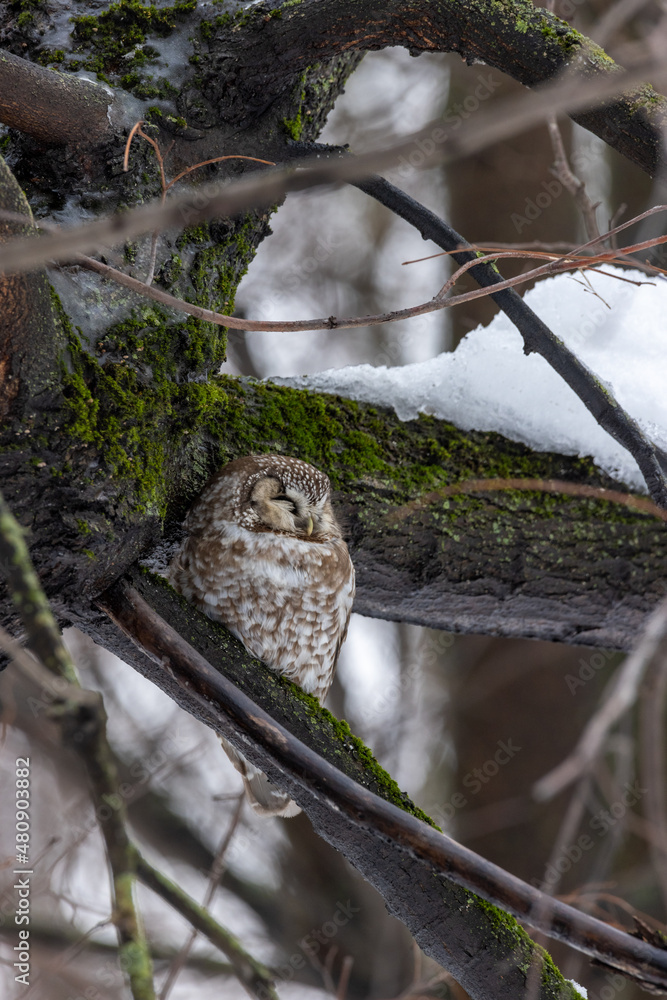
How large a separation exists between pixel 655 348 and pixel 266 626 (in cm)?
149

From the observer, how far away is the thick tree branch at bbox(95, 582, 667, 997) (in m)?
1.16

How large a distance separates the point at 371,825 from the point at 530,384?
1512 millimetres

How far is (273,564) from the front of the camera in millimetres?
1945

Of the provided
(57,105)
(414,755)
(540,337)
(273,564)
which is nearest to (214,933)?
(273,564)

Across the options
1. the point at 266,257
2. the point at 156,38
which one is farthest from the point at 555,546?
the point at 266,257

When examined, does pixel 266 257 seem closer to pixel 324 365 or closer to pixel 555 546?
pixel 324 365

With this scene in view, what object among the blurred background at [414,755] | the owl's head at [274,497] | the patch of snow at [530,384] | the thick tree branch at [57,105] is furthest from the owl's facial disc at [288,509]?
the blurred background at [414,755]

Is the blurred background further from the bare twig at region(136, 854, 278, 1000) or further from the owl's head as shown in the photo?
the owl's head

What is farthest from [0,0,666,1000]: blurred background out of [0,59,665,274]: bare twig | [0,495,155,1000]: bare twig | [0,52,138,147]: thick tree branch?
[0,59,665,274]: bare twig

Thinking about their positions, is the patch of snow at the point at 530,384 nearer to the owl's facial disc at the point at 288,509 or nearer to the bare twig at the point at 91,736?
the owl's facial disc at the point at 288,509

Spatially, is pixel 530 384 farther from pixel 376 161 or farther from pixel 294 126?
pixel 376 161

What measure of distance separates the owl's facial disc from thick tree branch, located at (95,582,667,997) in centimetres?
45

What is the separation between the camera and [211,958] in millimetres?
3951

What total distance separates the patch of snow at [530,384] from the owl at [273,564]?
44 centimetres
